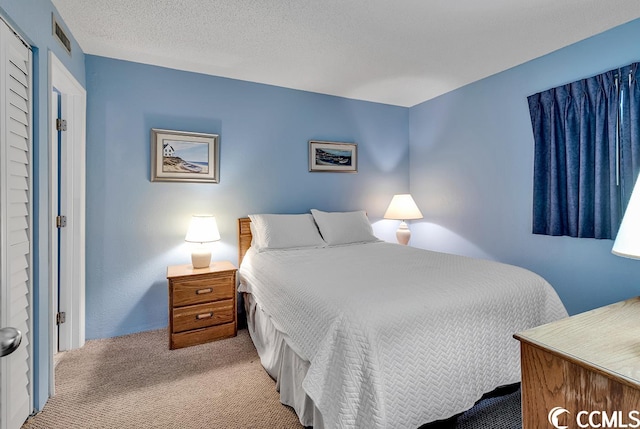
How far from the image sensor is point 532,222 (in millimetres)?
2910

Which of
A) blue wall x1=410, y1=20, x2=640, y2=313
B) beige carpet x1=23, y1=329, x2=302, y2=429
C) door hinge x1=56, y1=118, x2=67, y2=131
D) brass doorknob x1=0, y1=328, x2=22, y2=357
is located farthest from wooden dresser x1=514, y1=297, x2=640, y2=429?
door hinge x1=56, y1=118, x2=67, y2=131

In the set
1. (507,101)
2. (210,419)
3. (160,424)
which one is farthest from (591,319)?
(507,101)

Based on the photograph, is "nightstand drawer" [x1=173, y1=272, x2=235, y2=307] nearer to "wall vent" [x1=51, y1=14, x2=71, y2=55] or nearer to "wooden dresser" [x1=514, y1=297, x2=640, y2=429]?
"wall vent" [x1=51, y1=14, x2=71, y2=55]

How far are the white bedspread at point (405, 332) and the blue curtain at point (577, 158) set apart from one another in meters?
1.02

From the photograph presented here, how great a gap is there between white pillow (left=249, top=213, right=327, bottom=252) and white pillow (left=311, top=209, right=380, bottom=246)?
9cm

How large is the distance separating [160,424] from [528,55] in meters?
3.79

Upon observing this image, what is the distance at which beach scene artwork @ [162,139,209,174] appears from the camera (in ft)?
9.65

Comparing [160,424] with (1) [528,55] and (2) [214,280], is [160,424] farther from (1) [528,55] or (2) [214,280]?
(1) [528,55]

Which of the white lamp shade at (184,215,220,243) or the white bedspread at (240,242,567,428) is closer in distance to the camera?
the white bedspread at (240,242,567,428)

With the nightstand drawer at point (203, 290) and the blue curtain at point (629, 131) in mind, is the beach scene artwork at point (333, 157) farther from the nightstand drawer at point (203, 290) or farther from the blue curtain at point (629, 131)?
the blue curtain at point (629, 131)

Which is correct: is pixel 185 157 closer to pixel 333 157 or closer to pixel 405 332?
pixel 333 157

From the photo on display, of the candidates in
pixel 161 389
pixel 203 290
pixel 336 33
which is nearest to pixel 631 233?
pixel 336 33

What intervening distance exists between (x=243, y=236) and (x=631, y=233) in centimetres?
280

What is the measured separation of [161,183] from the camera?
2.95m
